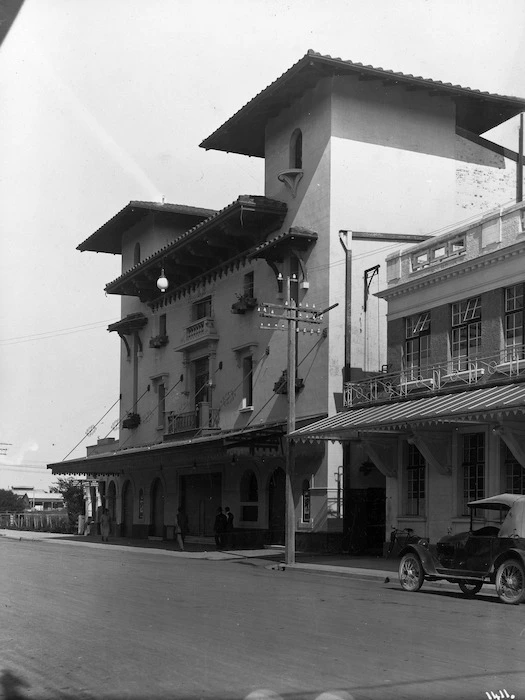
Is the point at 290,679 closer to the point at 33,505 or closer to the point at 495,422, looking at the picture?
Answer: the point at 495,422

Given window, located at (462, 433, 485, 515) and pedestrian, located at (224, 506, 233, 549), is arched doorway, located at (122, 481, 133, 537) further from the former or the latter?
window, located at (462, 433, 485, 515)

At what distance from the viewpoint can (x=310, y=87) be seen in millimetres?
35000

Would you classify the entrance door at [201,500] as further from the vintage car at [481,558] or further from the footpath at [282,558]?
the vintage car at [481,558]

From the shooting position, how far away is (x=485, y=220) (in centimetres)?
2606

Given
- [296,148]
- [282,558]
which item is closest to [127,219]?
[296,148]

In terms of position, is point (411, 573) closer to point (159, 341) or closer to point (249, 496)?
point (249, 496)

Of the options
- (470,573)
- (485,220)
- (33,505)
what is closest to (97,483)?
(485,220)

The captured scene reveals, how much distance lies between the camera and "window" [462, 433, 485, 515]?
26250 mm

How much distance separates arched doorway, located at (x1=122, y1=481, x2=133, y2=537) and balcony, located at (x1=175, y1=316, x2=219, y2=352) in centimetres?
1100

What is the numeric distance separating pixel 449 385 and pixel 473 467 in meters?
2.21

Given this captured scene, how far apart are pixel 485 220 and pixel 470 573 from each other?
35.7 ft

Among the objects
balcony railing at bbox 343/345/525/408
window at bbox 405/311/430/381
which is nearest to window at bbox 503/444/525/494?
balcony railing at bbox 343/345/525/408

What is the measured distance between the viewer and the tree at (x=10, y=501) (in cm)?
12269

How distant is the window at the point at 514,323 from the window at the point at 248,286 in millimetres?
14619
